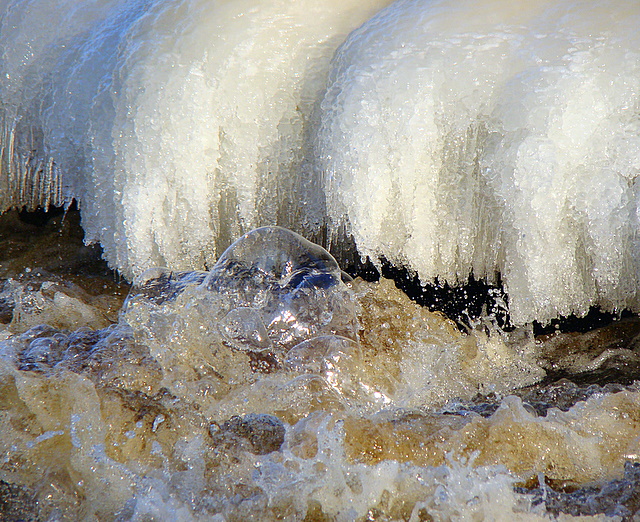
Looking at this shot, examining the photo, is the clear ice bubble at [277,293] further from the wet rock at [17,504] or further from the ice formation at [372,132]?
the wet rock at [17,504]

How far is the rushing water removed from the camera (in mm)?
1263

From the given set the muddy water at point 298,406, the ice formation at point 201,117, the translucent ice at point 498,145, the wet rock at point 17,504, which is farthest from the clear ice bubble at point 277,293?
the wet rock at point 17,504

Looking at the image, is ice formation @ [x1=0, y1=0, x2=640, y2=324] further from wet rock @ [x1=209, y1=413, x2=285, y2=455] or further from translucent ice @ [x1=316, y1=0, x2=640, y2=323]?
wet rock @ [x1=209, y1=413, x2=285, y2=455]

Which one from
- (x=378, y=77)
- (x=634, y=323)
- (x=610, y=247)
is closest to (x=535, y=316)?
(x=610, y=247)

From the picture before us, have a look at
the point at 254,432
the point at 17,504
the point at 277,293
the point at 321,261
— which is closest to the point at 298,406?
the point at 254,432

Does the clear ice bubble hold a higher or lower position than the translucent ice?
lower

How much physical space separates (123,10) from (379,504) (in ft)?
7.78

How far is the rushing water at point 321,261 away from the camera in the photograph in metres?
1.26

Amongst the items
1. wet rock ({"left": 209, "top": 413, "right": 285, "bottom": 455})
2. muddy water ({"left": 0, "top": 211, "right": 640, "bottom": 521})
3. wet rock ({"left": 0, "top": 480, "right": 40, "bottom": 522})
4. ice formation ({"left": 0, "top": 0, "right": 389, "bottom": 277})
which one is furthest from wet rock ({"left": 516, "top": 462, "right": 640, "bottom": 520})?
ice formation ({"left": 0, "top": 0, "right": 389, "bottom": 277})

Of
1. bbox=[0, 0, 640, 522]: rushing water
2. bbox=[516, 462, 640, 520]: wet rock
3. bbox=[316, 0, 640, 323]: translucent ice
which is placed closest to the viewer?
bbox=[516, 462, 640, 520]: wet rock

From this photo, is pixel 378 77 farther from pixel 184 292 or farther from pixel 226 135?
pixel 184 292

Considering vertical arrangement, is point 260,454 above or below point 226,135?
below

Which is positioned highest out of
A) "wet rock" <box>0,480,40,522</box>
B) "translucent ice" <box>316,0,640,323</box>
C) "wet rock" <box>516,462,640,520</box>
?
"translucent ice" <box>316,0,640,323</box>

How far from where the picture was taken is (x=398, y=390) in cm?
168
